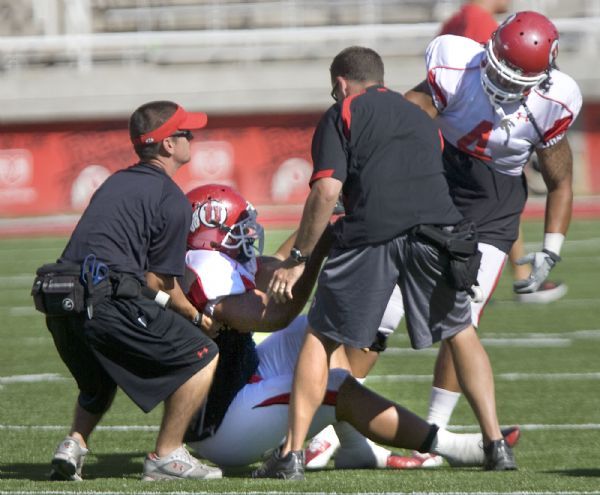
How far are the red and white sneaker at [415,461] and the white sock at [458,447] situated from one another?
148 millimetres

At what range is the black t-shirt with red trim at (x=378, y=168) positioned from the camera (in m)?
5.03

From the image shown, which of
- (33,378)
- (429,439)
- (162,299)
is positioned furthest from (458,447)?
(33,378)

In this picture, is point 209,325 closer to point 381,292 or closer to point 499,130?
point 381,292

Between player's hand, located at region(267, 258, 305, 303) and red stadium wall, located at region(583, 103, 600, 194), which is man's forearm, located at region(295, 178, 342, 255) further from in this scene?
red stadium wall, located at region(583, 103, 600, 194)

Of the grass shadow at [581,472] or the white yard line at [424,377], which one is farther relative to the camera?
the white yard line at [424,377]

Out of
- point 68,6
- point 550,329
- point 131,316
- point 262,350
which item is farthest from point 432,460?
point 68,6

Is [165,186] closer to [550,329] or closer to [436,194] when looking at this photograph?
[436,194]

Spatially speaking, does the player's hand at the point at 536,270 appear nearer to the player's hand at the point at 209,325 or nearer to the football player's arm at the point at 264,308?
the football player's arm at the point at 264,308

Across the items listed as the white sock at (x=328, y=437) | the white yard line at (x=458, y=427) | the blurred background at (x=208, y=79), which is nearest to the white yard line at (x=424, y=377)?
the white yard line at (x=458, y=427)

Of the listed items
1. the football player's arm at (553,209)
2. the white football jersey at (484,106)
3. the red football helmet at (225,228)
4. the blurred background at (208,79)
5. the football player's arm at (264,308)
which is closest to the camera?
the football player's arm at (264,308)

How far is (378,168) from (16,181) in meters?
17.1

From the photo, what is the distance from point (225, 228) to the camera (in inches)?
213

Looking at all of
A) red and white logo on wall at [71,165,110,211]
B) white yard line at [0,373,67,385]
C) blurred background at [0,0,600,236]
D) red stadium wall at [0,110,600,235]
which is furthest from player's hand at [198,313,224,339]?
red and white logo on wall at [71,165,110,211]

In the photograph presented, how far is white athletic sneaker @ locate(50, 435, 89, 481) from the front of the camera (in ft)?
16.4
